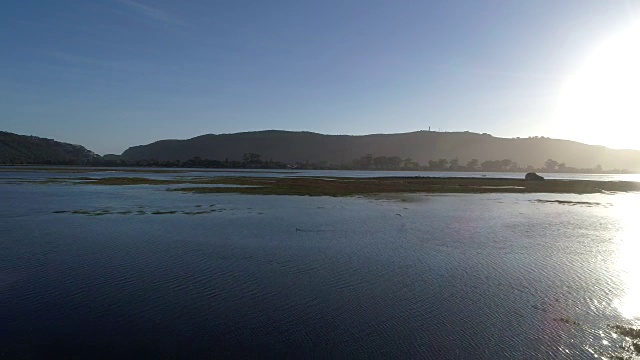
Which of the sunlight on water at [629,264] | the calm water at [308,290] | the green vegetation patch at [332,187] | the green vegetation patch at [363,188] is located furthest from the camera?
the green vegetation patch at [332,187]

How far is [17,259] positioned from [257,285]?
8975 mm

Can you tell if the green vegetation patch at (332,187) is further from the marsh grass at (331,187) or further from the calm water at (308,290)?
the calm water at (308,290)

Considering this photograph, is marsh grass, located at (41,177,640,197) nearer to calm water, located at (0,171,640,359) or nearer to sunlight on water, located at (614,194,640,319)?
sunlight on water, located at (614,194,640,319)

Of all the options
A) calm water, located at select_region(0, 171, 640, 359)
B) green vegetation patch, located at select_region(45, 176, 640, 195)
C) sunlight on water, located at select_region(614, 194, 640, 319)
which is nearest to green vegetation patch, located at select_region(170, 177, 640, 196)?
green vegetation patch, located at select_region(45, 176, 640, 195)

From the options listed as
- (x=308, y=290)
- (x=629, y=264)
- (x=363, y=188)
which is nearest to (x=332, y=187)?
(x=363, y=188)

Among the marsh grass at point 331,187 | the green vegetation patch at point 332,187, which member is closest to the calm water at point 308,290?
the green vegetation patch at point 332,187

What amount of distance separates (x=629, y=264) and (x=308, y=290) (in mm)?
13099

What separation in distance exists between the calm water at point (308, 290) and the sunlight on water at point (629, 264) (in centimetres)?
9

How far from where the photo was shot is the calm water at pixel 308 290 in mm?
8352

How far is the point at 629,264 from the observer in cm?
1619

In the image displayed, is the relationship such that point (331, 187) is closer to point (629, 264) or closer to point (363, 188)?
point (363, 188)

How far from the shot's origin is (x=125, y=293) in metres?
11.2

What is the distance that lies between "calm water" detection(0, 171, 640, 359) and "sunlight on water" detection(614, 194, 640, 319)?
0.09 metres

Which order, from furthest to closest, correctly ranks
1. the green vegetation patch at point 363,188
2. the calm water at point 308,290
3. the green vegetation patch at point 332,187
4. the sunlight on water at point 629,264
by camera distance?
the green vegetation patch at point 332,187 → the green vegetation patch at point 363,188 → the sunlight on water at point 629,264 → the calm water at point 308,290
